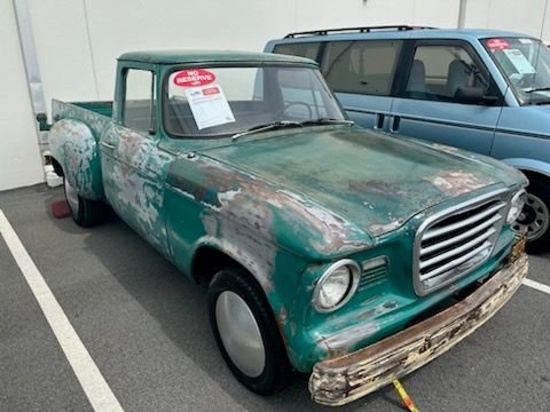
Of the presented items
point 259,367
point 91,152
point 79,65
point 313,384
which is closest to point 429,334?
point 313,384

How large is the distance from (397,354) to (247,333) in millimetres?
788

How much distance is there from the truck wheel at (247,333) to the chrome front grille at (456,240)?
74 centimetres

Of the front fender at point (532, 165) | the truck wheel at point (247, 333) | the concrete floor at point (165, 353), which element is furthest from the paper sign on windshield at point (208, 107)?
the front fender at point (532, 165)

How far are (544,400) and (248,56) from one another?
2.93 m

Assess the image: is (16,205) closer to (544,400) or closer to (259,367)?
(259,367)

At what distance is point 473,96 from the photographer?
13.3 ft

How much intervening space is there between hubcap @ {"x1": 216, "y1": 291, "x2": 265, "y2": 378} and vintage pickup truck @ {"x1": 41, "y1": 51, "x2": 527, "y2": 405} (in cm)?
1

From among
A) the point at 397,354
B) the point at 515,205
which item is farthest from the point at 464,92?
the point at 397,354

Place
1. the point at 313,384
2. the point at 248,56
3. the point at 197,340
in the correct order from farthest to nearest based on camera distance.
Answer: the point at 248,56 < the point at 197,340 < the point at 313,384

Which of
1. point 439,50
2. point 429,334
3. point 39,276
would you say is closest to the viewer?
point 429,334

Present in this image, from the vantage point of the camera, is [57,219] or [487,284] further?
[57,219]

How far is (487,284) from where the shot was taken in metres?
2.44

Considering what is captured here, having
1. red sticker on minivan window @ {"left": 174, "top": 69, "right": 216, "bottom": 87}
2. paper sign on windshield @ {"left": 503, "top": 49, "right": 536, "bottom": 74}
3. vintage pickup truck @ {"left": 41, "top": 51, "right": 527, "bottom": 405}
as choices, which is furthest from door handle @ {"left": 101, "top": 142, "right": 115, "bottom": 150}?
paper sign on windshield @ {"left": 503, "top": 49, "right": 536, "bottom": 74}

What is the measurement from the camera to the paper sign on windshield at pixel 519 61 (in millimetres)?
4191
